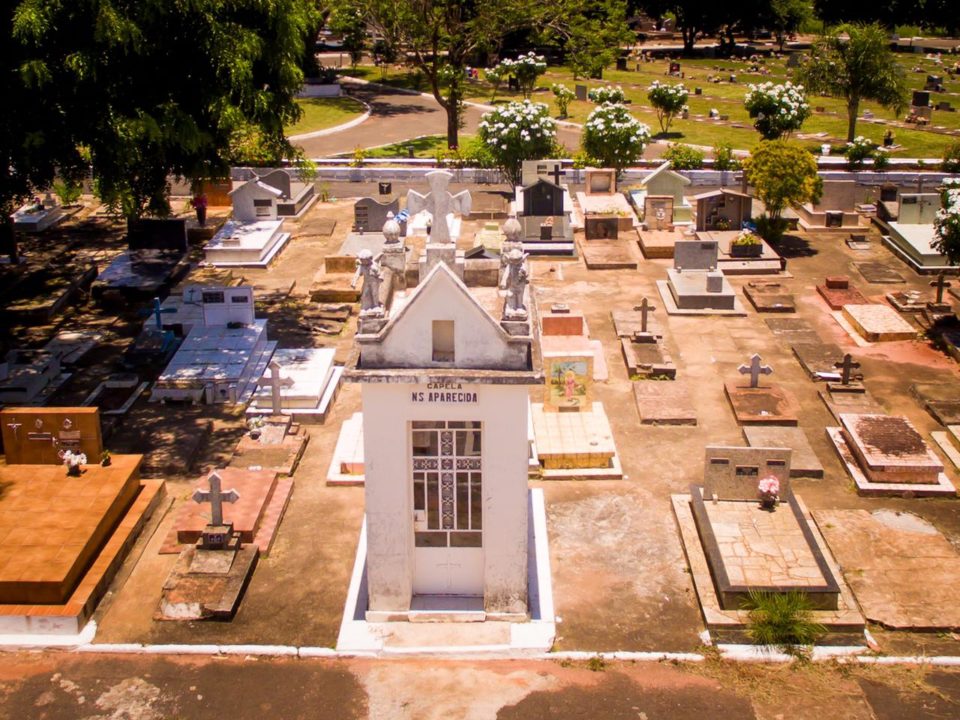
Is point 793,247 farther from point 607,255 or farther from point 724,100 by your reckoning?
point 724,100

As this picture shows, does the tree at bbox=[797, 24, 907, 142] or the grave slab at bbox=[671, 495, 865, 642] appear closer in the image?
the grave slab at bbox=[671, 495, 865, 642]

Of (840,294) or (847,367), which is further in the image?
(840,294)

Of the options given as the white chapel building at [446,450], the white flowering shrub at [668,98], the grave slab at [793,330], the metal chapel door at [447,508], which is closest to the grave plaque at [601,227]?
the grave slab at [793,330]

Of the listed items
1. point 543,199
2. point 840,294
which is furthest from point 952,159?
point 543,199

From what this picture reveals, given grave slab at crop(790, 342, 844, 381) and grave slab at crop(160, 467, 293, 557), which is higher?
grave slab at crop(790, 342, 844, 381)

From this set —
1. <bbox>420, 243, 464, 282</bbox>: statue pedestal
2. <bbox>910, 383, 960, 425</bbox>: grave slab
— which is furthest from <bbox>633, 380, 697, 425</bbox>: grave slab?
<bbox>420, 243, 464, 282</bbox>: statue pedestal

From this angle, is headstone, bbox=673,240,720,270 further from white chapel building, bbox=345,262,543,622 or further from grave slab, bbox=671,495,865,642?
white chapel building, bbox=345,262,543,622
